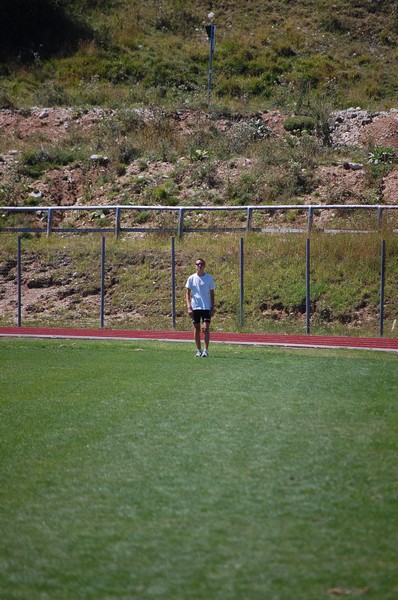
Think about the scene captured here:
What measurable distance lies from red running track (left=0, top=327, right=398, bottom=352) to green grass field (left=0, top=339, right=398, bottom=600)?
787cm


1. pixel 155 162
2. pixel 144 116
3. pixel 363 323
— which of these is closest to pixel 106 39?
pixel 144 116

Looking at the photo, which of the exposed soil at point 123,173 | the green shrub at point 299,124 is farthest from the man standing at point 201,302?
the green shrub at point 299,124

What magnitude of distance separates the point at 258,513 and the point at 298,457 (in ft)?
5.39

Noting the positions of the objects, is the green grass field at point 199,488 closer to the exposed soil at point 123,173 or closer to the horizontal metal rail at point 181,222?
the horizontal metal rail at point 181,222

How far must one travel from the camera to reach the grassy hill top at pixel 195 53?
49.5 metres

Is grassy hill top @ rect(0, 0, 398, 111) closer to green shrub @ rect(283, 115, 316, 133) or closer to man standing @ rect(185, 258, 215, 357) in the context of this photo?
green shrub @ rect(283, 115, 316, 133)

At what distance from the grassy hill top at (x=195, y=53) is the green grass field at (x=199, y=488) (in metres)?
36.3

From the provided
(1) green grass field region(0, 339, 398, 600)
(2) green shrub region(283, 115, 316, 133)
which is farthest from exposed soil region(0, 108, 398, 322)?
(1) green grass field region(0, 339, 398, 600)

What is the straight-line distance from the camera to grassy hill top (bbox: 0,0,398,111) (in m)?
49.5

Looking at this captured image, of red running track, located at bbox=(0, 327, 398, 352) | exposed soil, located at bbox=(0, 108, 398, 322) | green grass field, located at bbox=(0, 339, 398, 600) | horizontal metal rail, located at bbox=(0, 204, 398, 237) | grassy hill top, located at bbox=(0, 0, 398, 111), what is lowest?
green grass field, located at bbox=(0, 339, 398, 600)

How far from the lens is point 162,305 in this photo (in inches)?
1136

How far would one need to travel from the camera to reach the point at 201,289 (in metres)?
17.1

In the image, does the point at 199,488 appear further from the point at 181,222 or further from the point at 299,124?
the point at 299,124

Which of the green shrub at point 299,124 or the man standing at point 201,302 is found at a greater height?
the green shrub at point 299,124
